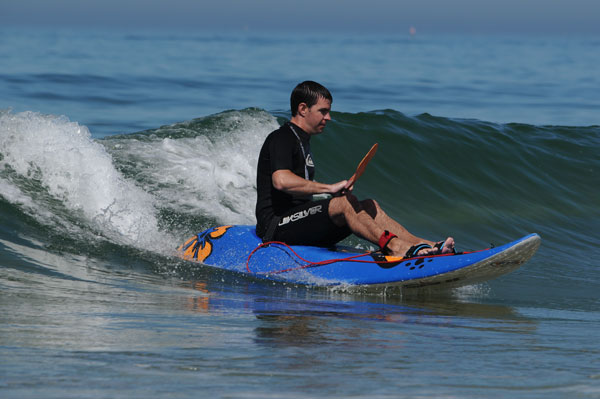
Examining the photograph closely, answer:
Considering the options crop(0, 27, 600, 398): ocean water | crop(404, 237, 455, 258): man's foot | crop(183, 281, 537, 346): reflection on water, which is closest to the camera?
crop(0, 27, 600, 398): ocean water

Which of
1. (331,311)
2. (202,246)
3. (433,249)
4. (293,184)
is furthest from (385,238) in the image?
(202,246)

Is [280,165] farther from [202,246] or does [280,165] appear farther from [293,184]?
[202,246]

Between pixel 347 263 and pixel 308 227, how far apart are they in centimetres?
38

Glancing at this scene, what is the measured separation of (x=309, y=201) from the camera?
636 cm

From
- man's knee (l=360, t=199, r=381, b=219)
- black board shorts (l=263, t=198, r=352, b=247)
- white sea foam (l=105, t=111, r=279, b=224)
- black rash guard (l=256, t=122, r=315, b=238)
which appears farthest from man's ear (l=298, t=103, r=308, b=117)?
white sea foam (l=105, t=111, r=279, b=224)

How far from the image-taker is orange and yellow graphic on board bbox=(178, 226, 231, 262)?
22.7ft

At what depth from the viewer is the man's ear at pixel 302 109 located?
6150 millimetres

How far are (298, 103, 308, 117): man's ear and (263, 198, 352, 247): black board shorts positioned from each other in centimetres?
63

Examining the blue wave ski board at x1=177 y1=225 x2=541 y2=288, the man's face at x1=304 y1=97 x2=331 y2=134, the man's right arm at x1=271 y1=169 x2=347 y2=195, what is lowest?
the blue wave ski board at x1=177 y1=225 x2=541 y2=288

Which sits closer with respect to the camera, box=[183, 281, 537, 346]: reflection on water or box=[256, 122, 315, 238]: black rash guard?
box=[183, 281, 537, 346]: reflection on water

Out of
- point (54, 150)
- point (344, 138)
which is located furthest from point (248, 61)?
point (54, 150)

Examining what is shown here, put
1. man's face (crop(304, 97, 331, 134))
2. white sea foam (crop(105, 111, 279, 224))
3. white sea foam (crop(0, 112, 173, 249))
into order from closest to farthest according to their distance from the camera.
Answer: man's face (crop(304, 97, 331, 134)), white sea foam (crop(0, 112, 173, 249)), white sea foam (crop(105, 111, 279, 224))

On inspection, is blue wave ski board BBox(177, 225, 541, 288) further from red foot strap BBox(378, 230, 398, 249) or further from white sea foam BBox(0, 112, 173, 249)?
white sea foam BBox(0, 112, 173, 249)

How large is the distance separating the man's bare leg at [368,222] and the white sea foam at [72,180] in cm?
210
